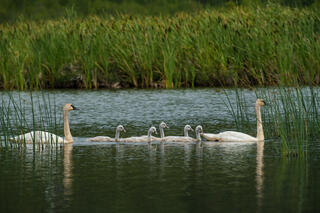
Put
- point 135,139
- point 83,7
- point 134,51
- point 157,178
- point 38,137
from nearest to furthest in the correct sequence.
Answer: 1. point 157,178
2. point 38,137
3. point 135,139
4. point 134,51
5. point 83,7

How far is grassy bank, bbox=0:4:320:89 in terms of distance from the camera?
26.1m

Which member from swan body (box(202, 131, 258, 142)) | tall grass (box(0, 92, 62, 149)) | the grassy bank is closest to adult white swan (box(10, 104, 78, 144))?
tall grass (box(0, 92, 62, 149))

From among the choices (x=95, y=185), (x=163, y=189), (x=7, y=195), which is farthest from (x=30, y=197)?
(x=163, y=189)

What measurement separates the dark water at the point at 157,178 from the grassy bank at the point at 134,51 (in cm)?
910

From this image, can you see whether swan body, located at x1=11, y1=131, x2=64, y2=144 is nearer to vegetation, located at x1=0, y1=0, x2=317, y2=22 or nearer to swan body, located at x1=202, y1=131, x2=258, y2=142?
swan body, located at x1=202, y1=131, x2=258, y2=142

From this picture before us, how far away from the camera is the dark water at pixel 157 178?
8.69m

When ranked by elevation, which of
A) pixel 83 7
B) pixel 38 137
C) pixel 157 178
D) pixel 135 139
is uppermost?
pixel 83 7

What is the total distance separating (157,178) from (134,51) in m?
17.5

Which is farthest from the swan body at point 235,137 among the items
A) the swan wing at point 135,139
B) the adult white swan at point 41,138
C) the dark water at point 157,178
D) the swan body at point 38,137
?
the swan body at point 38,137

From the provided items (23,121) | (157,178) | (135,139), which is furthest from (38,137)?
(23,121)

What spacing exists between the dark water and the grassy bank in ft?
29.9

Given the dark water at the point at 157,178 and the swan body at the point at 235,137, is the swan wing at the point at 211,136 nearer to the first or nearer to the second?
the swan body at the point at 235,137

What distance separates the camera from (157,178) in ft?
34.5

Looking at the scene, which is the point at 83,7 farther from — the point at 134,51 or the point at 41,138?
the point at 41,138
